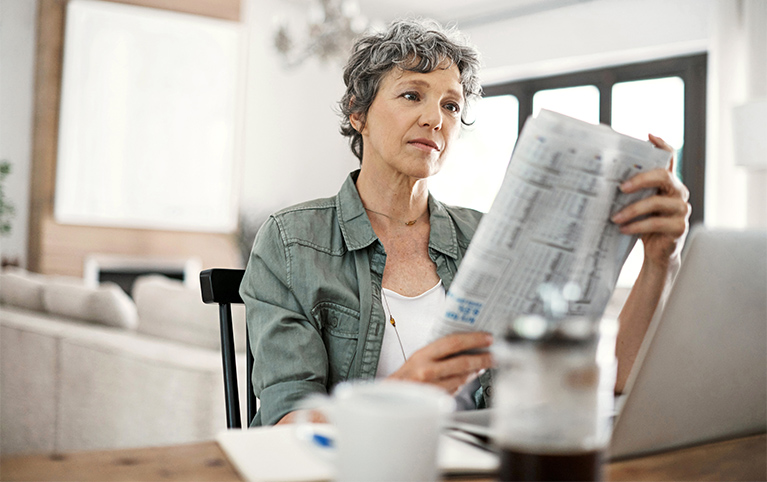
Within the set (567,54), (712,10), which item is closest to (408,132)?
(712,10)

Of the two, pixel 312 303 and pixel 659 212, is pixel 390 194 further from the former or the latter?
pixel 659 212

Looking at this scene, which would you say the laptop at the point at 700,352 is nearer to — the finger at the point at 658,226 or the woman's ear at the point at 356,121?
the finger at the point at 658,226

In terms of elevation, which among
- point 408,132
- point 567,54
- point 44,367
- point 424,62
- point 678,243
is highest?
point 567,54

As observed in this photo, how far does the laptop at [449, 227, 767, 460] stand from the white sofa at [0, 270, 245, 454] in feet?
4.92

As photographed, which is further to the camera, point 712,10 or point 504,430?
point 712,10

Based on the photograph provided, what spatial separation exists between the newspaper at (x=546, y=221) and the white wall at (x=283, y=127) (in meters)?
5.27

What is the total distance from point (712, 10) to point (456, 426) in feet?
14.7

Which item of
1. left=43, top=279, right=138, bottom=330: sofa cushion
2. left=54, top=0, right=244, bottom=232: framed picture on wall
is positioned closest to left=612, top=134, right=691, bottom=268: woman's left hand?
left=43, top=279, right=138, bottom=330: sofa cushion

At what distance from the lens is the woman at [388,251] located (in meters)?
0.83

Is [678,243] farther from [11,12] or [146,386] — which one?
[11,12]

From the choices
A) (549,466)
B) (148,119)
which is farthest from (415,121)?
(148,119)

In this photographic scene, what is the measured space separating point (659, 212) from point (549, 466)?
431 millimetres

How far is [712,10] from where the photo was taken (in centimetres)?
424

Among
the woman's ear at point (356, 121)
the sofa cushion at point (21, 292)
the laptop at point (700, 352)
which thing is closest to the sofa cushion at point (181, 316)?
the sofa cushion at point (21, 292)
